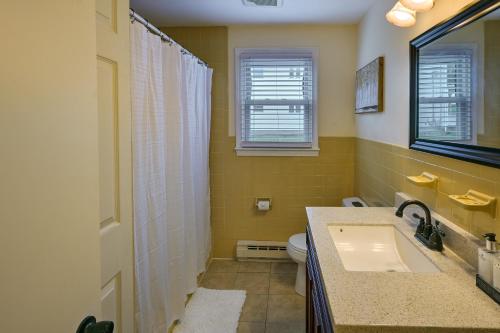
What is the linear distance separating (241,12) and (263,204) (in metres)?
1.69

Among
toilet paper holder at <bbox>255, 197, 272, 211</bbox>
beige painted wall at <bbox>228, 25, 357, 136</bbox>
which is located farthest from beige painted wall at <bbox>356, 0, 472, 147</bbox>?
toilet paper holder at <bbox>255, 197, 272, 211</bbox>

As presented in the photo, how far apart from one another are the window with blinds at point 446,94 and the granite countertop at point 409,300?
0.53 m

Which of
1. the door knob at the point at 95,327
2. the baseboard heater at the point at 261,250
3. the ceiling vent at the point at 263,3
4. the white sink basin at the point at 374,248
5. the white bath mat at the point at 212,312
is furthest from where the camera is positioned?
the baseboard heater at the point at 261,250

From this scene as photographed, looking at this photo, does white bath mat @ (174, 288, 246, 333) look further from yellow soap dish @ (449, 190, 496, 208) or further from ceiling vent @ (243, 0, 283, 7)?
ceiling vent @ (243, 0, 283, 7)

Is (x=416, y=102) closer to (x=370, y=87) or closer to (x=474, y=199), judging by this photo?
(x=474, y=199)

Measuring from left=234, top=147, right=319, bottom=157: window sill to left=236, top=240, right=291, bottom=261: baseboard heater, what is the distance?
0.85 meters

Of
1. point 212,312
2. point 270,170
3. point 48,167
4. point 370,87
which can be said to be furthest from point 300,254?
point 48,167

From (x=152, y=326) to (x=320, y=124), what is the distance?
2.33 meters

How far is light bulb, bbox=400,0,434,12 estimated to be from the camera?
1848 millimetres

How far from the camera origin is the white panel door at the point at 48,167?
2.11 feet

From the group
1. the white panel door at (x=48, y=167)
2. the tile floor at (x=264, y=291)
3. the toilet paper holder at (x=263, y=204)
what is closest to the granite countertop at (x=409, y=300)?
the white panel door at (x=48, y=167)

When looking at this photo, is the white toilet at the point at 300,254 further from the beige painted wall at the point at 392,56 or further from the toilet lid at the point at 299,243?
the beige painted wall at the point at 392,56

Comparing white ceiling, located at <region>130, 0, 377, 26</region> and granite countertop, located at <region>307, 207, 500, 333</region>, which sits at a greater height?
white ceiling, located at <region>130, 0, 377, 26</region>

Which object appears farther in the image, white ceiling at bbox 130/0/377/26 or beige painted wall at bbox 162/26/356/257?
beige painted wall at bbox 162/26/356/257
